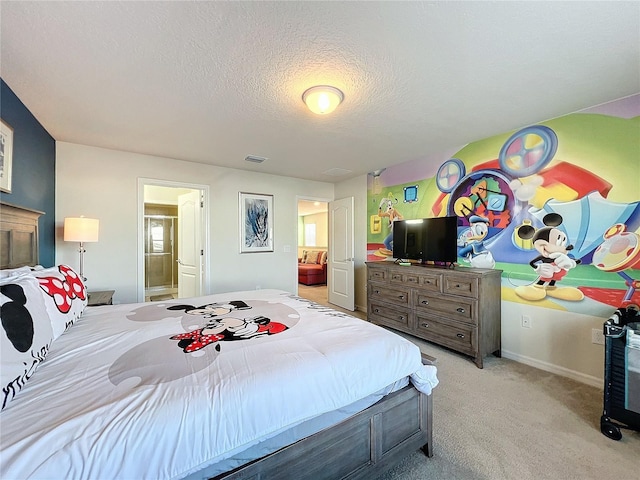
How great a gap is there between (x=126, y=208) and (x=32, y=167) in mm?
1049

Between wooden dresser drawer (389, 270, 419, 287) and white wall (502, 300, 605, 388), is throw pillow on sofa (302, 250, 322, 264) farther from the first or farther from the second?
white wall (502, 300, 605, 388)

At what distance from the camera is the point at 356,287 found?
4906 mm

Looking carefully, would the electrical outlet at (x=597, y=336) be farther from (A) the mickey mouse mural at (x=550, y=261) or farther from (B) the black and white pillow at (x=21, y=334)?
(B) the black and white pillow at (x=21, y=334)

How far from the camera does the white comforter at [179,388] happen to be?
31.1 inches

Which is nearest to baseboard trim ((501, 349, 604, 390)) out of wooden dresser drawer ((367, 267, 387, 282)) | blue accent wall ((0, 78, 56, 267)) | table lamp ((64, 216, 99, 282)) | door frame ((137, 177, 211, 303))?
wooden dresser drawer ((367, 267, 387, 282))

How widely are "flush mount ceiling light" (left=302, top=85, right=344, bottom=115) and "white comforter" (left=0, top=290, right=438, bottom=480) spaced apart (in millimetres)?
1651

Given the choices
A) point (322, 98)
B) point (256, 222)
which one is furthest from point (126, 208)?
point (322, 98)

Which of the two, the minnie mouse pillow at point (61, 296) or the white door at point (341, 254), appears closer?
the minnie mouse pillow at point (61, 296)

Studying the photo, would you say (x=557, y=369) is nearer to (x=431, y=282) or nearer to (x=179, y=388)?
(x=431, y=282)

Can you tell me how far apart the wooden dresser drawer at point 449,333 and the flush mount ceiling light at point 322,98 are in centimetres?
253

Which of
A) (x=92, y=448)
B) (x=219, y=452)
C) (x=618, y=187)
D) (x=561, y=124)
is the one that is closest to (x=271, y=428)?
(x=219, y=452)

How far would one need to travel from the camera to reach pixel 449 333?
9.62 feet

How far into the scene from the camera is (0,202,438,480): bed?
2.68ft

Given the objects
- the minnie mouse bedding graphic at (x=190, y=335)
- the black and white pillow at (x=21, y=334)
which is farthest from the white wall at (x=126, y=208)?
the black and white pillow at (x=21, y=334)
